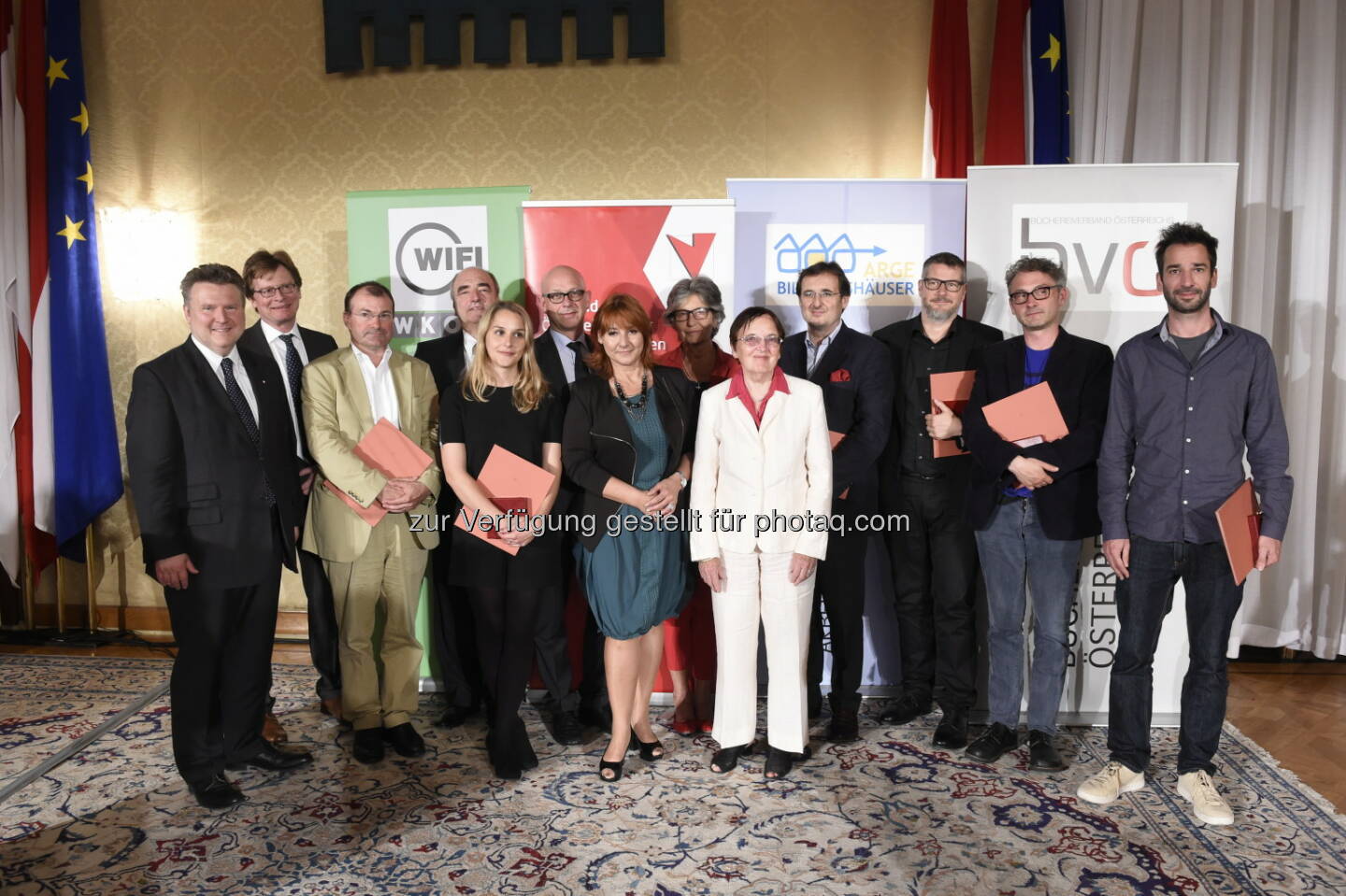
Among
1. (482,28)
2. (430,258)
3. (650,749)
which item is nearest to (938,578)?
(650,749)

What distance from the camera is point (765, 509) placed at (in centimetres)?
287

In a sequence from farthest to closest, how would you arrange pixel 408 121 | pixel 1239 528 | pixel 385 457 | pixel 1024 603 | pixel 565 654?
pixel 408 121
pixel 565 654
pixel 1024 603
pixel 385 457
pixel 1239 528

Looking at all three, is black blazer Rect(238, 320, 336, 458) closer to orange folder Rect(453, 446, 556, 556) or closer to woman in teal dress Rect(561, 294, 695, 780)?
orange folder Rect(453, 446, 556, 556)

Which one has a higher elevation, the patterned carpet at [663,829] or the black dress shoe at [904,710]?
the black dress shoe at [904,710]

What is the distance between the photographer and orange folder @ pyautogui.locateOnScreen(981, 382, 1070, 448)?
9.51 feet

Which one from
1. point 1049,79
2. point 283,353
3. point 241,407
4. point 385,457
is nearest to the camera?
point 241,407

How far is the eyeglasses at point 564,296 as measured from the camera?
337 cm

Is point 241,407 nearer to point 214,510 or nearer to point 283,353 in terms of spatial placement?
point 214,510

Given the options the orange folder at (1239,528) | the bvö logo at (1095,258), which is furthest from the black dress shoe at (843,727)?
the bvö logo at (1095,258)

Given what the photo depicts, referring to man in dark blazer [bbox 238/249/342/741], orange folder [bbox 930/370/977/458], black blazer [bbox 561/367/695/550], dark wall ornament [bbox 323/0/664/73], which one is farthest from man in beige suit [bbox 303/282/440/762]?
dark wall ornament [bbox 323/0/664/73]

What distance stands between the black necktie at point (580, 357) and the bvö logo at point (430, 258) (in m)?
0.73

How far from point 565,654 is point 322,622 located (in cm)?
94

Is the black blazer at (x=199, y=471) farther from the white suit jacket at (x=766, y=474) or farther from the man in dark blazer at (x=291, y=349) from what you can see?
the white suit jacket at (x=766, y=474)

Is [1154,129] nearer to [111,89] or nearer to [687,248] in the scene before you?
[687,248]
